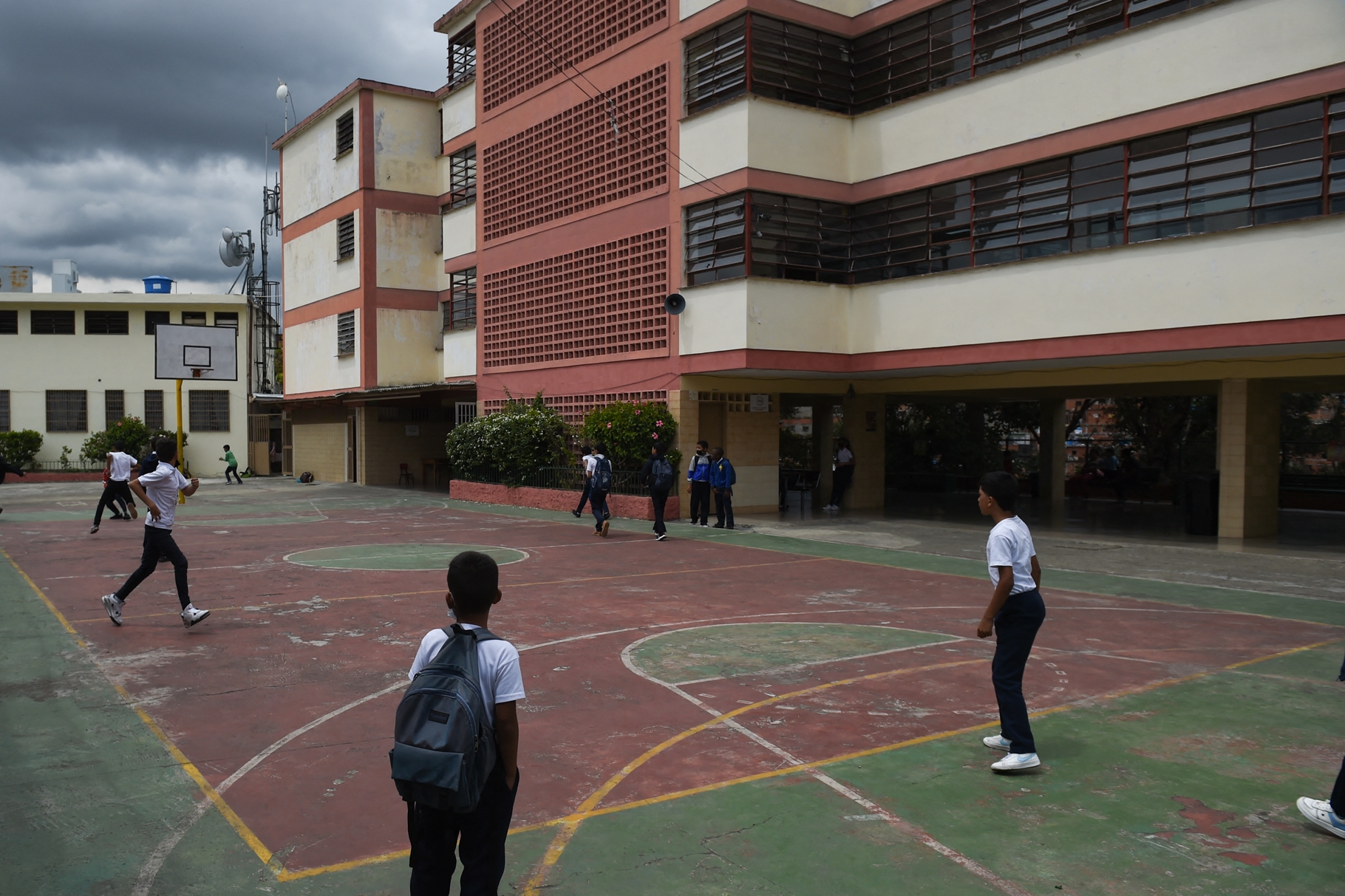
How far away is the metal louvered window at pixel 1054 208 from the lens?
13.9 m

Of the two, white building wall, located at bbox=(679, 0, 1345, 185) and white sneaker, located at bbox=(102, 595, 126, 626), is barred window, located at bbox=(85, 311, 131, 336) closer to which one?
white building wall, located at bbox=(679, 0, 1345, 185)

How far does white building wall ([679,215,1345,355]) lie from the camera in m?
13.6

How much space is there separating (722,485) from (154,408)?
1260 inches

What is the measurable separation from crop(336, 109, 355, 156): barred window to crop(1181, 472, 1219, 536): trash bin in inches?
1079

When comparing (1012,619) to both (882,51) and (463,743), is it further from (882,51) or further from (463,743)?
(882,51)

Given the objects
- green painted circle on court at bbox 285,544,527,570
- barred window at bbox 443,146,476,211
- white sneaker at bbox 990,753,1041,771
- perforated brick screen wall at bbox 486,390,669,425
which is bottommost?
green painted circle on court at bbox 285,544,527,570

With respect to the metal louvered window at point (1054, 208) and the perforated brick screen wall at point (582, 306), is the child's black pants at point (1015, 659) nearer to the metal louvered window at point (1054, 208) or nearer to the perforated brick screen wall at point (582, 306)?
the metal louvered window at point (1054, 208)

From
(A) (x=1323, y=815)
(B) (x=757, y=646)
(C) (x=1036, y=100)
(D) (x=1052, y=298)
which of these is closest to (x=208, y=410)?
(C) (x=1036, y=100)

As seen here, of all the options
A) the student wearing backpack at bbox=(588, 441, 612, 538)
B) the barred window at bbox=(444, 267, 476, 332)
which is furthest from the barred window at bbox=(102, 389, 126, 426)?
the student wearing backpack at bbox=(588, 441, 612, 538)

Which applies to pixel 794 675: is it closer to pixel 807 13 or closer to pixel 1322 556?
pixel 1322 556

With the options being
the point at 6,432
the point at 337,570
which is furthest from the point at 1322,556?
the point at 6,432

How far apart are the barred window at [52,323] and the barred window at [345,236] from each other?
47.9 ft

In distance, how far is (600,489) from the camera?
17922 millimetres

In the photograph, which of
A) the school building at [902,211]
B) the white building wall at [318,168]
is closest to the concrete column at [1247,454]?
the school building at [902,211]
